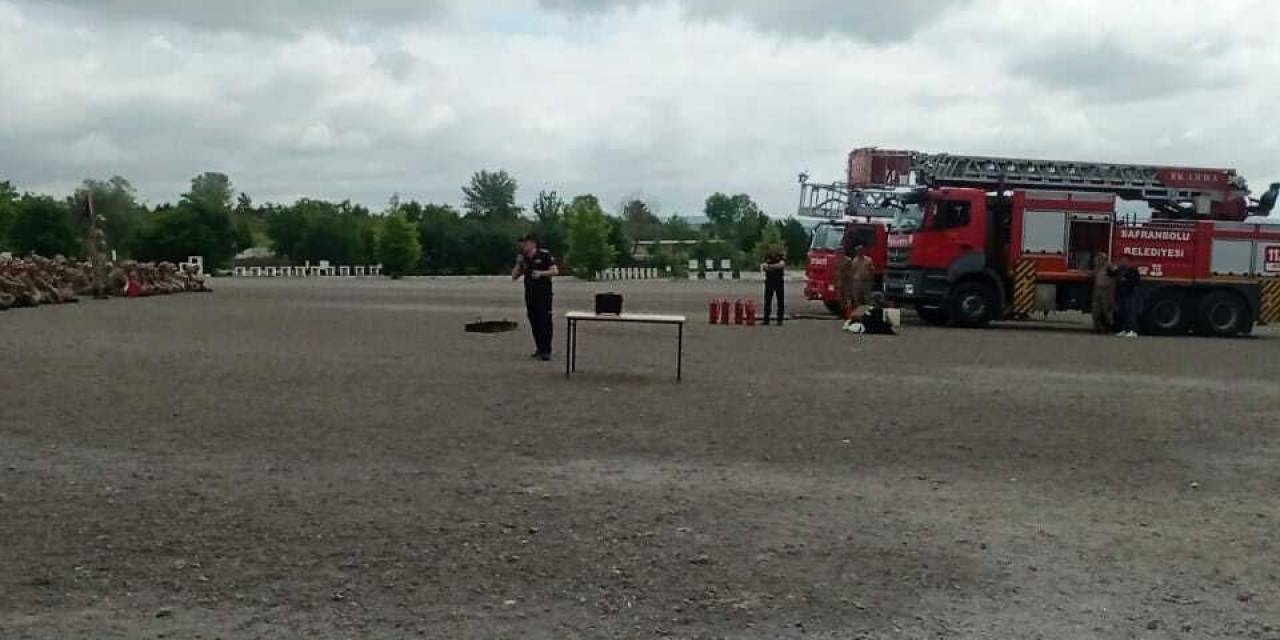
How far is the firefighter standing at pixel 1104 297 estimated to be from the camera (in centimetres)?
2856

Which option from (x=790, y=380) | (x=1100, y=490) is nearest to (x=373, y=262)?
(x=790, y=380)

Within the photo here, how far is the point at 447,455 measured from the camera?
9.95m

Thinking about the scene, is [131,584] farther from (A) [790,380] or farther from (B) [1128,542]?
(A) [790,380]

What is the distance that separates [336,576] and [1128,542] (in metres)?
4.30

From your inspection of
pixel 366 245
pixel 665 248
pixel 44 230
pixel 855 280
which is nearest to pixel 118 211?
pixel 44 230

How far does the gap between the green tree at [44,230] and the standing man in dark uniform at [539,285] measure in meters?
80.5

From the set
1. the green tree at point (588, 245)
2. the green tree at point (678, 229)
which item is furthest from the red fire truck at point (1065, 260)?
the green tree at point (678, 229)

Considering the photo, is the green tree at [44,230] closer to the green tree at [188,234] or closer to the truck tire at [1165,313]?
the green tree at [188,234]

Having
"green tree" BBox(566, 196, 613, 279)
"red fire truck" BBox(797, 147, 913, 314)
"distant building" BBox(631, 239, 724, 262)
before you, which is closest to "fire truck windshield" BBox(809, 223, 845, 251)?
"red fire truck" BBox(797, 147, 913, 314)

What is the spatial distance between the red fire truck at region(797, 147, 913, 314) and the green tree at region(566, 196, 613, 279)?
2596 inches

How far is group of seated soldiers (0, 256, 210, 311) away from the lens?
111ft

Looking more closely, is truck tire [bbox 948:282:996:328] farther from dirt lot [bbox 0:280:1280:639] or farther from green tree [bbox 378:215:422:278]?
green tree [bbox 378:215:422:278]

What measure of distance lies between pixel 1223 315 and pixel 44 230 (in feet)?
269

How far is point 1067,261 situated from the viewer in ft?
97.2
